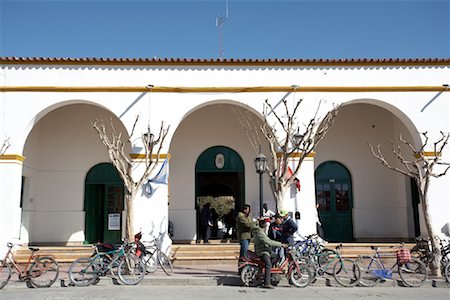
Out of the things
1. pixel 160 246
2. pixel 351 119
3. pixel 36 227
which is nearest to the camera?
pixel 160 246

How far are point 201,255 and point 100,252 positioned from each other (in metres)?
3.47

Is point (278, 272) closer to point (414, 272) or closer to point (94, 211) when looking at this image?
point (414, 272)

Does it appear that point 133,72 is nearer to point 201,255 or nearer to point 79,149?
point 79,149

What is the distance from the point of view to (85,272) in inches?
361

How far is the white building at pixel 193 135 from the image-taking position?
12.4 m

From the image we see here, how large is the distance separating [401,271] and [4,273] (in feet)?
27.6

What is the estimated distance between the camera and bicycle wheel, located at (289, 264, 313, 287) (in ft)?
29.4

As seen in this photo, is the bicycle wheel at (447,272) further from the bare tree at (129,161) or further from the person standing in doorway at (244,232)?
the bare tree at (129,161)

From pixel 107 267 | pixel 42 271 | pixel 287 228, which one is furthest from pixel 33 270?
pixel 287 228

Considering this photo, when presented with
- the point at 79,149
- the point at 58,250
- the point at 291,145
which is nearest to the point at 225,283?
the point at 291,145

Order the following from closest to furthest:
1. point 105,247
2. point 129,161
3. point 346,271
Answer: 1. point 346,271
2. point 105,247
3. point 129,161

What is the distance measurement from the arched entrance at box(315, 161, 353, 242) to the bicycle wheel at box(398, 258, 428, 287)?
5784 mm

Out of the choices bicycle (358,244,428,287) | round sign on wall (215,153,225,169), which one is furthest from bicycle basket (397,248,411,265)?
round sign on wall (215,153,225,169)

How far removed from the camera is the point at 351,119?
51.4ft
